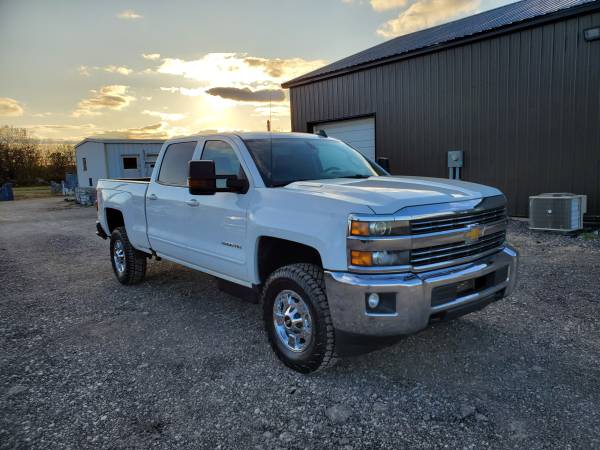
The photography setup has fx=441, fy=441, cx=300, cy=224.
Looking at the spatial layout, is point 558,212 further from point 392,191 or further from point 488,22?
point 392,191

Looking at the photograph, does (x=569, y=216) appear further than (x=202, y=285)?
Yes

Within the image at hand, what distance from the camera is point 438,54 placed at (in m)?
11.8

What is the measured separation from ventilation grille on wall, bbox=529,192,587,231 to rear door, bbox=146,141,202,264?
7.52 m

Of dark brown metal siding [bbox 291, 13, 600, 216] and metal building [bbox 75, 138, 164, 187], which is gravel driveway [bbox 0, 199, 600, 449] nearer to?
dark brown metal siding [bbox 291, 13, 600, 216]

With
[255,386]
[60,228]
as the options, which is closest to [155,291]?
[255,386]

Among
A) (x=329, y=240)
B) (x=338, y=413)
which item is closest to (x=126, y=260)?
→ (x=329, y=240)

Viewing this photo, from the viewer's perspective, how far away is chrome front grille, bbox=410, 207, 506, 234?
3.05m

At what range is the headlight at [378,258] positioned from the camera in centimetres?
297

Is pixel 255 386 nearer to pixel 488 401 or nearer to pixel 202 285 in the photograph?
pixel 488 401

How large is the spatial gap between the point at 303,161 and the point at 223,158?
2.71 ft

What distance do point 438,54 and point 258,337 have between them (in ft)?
33.6

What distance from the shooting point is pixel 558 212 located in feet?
29.5

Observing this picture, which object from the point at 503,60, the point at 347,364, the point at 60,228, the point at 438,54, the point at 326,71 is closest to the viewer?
the point at 347,364

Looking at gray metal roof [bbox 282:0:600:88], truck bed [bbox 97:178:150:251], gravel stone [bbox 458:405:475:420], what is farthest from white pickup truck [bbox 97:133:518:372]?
gray metal roof [bbox 282:0:600:88]
